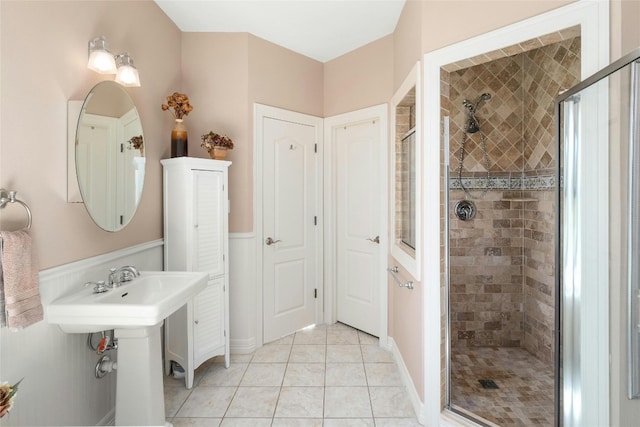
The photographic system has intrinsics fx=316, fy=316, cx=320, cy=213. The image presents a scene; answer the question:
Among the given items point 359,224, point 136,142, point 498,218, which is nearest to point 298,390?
point 359,224

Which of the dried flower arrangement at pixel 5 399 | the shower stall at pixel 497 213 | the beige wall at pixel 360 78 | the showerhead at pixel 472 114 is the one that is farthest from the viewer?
the beige wall at pixel 360 78

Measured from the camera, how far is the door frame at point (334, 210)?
2.83 metres

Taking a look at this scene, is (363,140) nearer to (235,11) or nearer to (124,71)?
(235,11)

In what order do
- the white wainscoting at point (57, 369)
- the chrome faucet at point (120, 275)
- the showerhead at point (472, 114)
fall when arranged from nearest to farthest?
the white wainscoting at point (57, 369) < the chrome faucet at point (120, 275) < the showerhead at point (472, 114)

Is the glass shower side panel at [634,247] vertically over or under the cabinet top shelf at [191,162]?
under

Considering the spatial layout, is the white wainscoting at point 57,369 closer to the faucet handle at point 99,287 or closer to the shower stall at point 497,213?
the faucet handle at point 99,287

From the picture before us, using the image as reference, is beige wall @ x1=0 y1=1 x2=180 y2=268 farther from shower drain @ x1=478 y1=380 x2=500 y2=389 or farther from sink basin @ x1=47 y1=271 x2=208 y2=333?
shower drain @ x1=478 y1=380 x2=500 y2=389

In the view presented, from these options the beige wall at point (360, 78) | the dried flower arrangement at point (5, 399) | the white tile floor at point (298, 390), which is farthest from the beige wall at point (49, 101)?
the beige wall at point (360, 78)

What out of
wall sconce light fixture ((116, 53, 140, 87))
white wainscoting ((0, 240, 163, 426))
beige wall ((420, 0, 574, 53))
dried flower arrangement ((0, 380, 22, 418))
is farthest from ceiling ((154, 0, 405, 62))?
dried flower arrangement ((0, 380, 22, 418))

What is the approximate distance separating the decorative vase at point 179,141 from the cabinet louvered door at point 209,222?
0.80 feet

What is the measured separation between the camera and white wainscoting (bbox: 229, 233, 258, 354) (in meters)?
2.75

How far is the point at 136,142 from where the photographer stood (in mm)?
2045

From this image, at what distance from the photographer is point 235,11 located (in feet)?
7.98

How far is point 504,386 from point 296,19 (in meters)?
3.16
